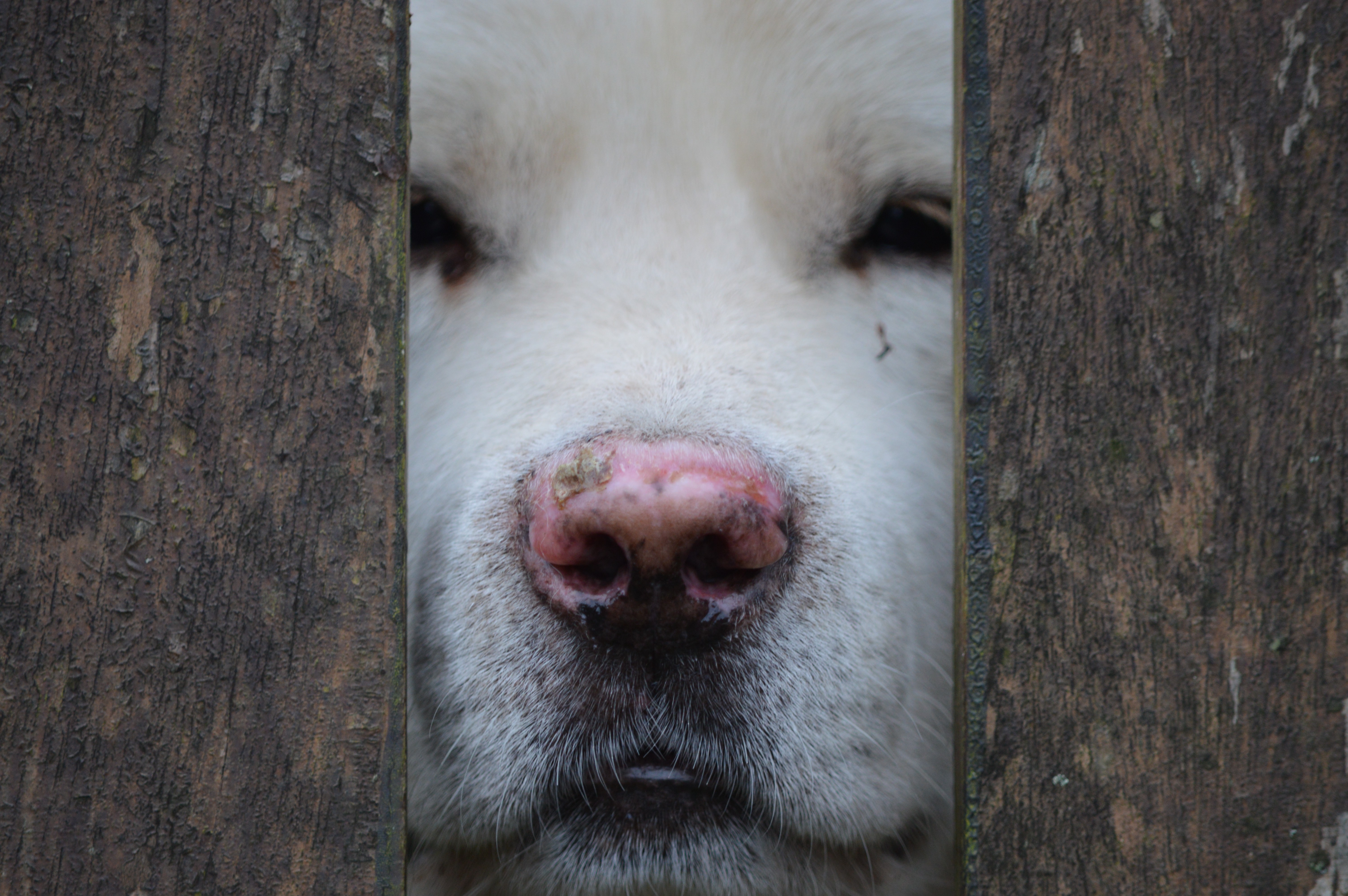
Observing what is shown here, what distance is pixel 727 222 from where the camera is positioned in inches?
76.9

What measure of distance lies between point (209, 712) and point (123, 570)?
180 mm

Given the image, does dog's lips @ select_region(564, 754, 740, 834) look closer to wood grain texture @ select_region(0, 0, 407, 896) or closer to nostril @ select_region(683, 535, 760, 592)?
nostril @ select_region(683, 535, 760, 592)

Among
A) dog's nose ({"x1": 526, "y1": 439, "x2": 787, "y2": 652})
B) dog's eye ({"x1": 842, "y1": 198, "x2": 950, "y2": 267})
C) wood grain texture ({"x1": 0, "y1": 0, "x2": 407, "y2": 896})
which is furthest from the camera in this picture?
dog's eye ({"x1": 842, "y1": 198, "x2": 950, "y2": 267})

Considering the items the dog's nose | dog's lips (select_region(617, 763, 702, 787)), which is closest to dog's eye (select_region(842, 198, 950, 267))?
the dog's nose

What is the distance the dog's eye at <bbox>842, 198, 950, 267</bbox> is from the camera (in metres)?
1.98

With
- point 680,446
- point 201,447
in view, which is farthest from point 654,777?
point 201,447

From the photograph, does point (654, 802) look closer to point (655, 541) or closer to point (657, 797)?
point (657, 797)

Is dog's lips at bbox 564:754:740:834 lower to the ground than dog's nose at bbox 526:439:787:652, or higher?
lower

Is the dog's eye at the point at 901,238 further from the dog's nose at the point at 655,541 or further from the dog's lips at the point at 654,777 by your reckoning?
the dog's lips at the point at 654,777

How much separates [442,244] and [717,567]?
91 centimetres

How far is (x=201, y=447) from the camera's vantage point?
47.9 inches

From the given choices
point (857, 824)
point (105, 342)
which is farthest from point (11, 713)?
point (857, 824)

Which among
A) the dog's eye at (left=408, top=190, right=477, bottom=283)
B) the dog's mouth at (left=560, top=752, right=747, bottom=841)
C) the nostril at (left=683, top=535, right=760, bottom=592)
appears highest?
the dog's eye at (left=408, top=190, right=477, bottom=283)

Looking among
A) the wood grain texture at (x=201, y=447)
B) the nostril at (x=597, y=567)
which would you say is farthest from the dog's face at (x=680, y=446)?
the wood grain texture at (x=201, y=447)
